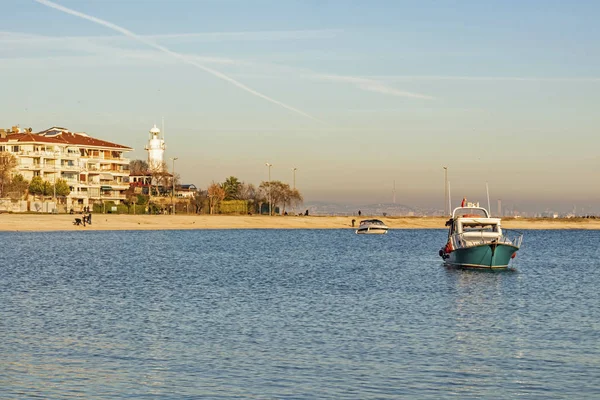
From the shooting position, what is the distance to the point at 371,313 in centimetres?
4028

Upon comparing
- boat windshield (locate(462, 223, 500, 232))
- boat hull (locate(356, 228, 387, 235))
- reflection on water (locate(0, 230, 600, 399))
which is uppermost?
boat windshield (locate(462, 223, 500, 232))

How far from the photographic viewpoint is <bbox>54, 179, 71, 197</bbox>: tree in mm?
173312

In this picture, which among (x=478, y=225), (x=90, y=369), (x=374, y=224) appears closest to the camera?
(x=90, y=369)

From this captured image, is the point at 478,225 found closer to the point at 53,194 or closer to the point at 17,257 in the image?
the point at 17,257

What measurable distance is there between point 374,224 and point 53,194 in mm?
63331

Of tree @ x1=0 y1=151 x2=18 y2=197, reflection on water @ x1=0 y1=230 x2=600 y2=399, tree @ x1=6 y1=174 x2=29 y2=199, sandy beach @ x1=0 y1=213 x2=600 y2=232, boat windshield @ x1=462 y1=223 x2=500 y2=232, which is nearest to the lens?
reflection on water @ x1=0 y1=230 x2=600 y2=399

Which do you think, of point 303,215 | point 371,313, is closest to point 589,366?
point 371,313

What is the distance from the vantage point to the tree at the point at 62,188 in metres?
173

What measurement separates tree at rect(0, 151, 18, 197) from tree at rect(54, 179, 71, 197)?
8596 millimetres

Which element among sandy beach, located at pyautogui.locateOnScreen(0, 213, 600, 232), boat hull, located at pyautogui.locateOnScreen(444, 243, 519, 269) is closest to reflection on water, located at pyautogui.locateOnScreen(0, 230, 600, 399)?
boat hull, located at pyautogui.locateOnScreen(444, 243, 519, 269)

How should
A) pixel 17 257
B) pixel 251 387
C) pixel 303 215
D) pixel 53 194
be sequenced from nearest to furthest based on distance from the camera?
pixel 251 387 → pixel 17 257 → pixel 53 194 → pixel 303 215

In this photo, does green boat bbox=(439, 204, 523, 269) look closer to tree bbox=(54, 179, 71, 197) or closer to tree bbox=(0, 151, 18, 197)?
tree bbox=(0, 151, 18, 197)

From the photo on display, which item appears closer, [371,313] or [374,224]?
[371,313]

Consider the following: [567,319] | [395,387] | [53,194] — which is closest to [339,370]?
[395,387]
